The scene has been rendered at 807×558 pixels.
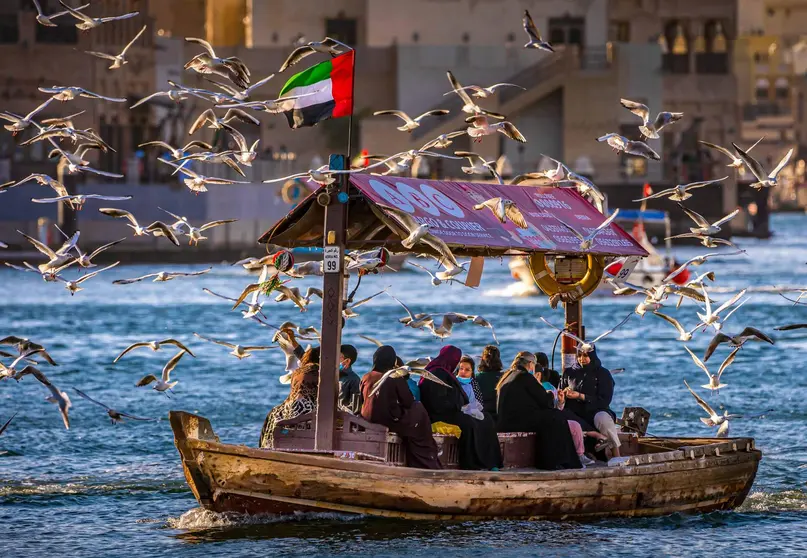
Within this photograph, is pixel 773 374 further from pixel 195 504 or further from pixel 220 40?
pixel 220 40

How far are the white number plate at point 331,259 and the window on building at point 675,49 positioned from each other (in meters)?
83.8

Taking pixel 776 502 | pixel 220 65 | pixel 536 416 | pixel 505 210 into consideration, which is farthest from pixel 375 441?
pixel 776 502

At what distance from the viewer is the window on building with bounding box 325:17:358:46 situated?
87688mm

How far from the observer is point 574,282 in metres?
21.3

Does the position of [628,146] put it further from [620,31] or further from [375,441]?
[620,31]

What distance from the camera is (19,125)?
1998 cm

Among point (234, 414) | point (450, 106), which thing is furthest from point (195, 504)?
point (450, 106)

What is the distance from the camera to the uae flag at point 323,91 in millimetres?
18344

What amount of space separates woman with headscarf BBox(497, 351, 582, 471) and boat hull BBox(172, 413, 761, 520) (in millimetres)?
362

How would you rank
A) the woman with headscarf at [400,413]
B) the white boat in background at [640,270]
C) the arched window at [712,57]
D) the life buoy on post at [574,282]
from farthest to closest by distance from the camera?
the arched window at [712,57] → the white boat in background at [640,270] → the life buoy on post at [574,282] → the woman with headscarf at [400,413]

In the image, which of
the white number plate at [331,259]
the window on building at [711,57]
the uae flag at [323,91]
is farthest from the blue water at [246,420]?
the window on building at [711,57]

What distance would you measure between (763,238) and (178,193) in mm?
51367

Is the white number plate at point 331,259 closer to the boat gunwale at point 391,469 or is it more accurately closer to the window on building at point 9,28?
the boat gunwale at point 391,469

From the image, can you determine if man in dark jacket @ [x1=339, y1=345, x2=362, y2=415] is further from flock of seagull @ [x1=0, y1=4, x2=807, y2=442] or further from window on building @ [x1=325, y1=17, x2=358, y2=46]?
window on building @ [x1=325, y1=17, x2=358, y2=46]
